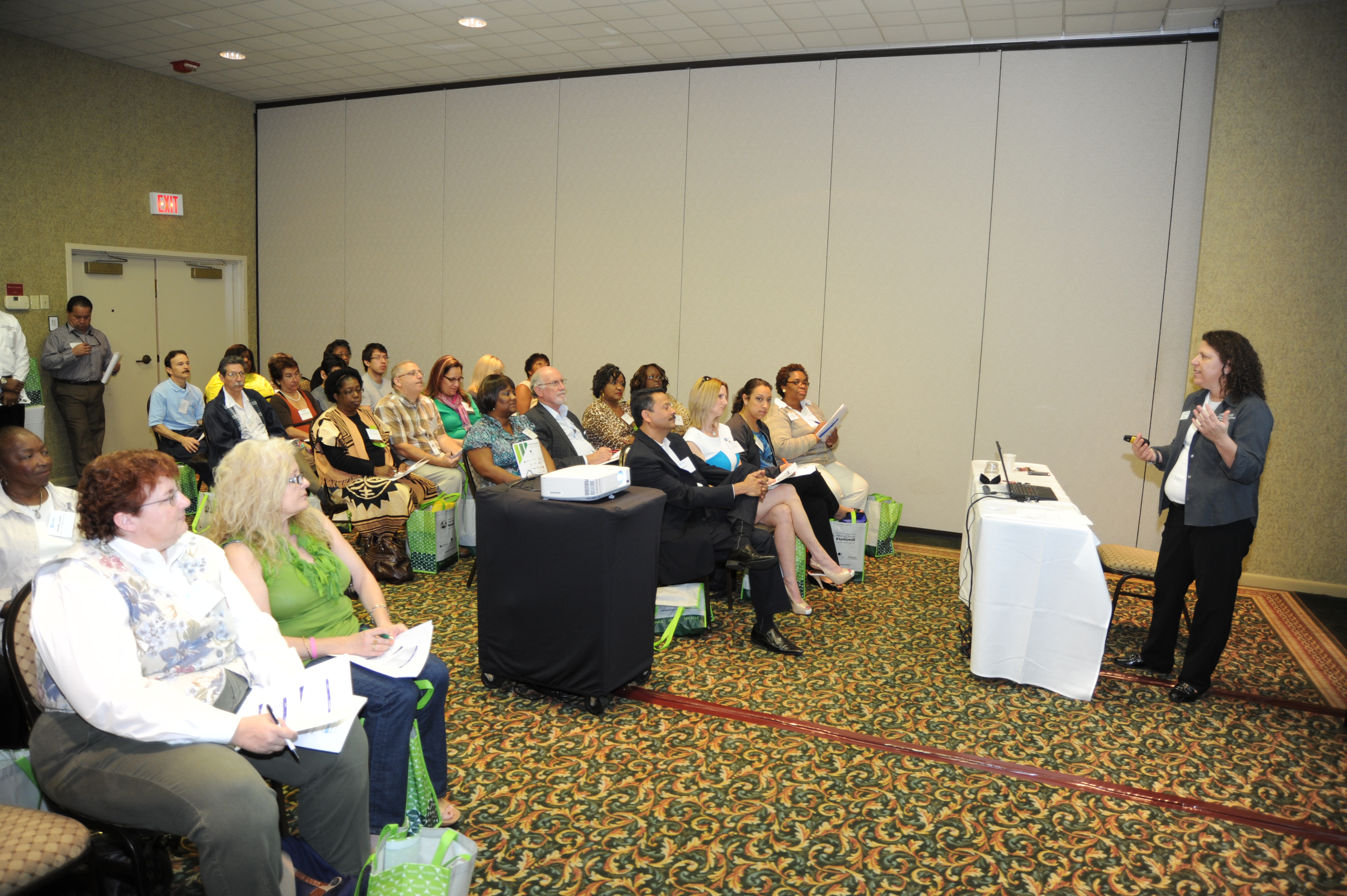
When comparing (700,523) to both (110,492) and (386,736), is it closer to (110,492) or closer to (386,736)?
(386,736)

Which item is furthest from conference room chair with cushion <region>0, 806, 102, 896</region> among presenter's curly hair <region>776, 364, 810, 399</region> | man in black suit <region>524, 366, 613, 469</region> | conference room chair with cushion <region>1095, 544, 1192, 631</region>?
presenter's curly hair <region>776, 364, 810, 399</region>

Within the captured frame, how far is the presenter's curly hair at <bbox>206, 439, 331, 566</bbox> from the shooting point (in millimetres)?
2617

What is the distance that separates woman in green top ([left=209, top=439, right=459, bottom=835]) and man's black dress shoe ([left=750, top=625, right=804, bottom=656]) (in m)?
2.02

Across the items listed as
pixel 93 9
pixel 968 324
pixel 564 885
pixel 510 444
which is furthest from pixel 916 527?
pixel 93 9

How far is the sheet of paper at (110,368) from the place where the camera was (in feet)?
25.8

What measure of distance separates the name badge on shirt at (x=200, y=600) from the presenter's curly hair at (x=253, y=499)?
358 mm

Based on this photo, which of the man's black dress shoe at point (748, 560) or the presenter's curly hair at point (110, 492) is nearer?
the presenter's curly hair at point (110, 492)

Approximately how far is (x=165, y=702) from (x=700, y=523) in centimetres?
286

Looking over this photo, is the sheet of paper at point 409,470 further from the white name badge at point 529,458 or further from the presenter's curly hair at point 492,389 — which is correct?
the white name badge at point 529,458

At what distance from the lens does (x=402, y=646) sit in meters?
2.66

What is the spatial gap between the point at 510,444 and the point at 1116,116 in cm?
484

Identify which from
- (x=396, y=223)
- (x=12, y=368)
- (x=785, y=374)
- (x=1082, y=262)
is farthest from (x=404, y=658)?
(x=396, y=223)

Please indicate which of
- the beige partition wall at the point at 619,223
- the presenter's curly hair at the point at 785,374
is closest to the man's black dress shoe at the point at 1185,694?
the presenter's curly hair at the point at 785,374

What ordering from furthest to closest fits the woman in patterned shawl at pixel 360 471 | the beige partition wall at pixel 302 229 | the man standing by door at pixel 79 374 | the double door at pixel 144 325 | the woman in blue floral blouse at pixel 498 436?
1. the beige partition wall at pixel 302 229
2. the double door at pixel 144 325
3. the man standing by door at pixel 79 374
4. the woman in patterned shawl at pixel 360 471
5. the woman in blue floral blouse at pixel 498 436
